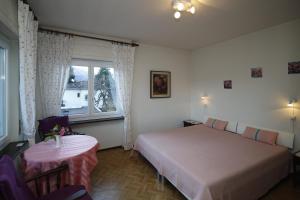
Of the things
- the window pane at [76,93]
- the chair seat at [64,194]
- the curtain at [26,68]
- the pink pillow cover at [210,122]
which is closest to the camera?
the chair seat at [64,194]

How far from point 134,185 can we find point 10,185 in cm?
169

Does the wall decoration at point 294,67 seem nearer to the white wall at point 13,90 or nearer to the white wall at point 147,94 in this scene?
the white wall at point 147,94

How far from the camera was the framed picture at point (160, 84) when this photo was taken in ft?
14.0

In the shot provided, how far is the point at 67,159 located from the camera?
5.74 feet

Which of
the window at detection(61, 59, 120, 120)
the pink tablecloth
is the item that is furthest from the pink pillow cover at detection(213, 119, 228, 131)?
the pink tablecloth

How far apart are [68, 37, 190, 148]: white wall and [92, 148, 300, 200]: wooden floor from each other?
801 mm

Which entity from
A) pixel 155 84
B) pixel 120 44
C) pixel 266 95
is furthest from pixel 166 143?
pixel 120 44

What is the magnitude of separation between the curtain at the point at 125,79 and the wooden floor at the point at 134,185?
802mm

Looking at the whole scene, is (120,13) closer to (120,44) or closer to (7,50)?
(120,44)

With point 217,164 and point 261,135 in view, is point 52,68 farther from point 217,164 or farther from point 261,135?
point 261,135

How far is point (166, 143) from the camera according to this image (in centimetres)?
281

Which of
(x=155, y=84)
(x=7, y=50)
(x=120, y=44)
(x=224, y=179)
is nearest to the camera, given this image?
(x=224, y=179)

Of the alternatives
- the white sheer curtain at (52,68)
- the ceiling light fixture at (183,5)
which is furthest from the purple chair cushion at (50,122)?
the ceiling light fixture at (183,5)

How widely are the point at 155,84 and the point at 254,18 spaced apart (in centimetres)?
250
